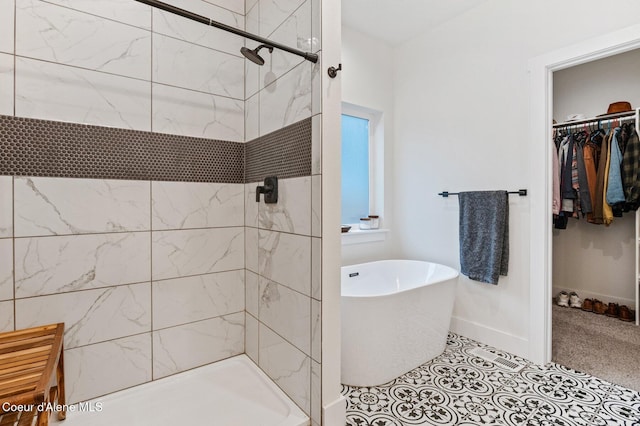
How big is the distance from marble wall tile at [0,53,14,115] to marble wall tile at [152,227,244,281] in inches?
29.5

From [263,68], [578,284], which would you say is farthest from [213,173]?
[578,284]

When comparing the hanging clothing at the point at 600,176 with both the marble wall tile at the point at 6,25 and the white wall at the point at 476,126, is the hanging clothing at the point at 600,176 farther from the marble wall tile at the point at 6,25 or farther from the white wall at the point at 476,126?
the marble wall tile at the point at 6,25

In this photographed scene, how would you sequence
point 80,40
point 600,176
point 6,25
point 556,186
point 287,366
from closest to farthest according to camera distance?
point 6,25
point 80,40
point 287,366
point 556,186
point 600,176

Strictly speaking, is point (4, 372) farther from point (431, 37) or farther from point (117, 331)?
point (431, 37)

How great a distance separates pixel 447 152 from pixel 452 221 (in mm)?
621

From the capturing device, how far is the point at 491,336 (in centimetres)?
245

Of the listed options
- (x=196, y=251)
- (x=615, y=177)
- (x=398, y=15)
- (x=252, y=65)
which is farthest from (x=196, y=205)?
(x=615, y=177)

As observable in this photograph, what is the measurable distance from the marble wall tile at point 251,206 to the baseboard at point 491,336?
2043 millimetres

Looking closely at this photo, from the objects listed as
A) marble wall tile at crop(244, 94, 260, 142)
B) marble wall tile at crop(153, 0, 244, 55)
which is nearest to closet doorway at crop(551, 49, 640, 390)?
marble wall tile at crop(244, 94, 260, 142)

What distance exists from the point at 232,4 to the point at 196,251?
1445mm

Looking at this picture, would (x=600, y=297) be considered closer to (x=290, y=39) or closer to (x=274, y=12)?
(x=290, y=39)

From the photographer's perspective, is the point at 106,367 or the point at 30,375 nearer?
the point at 30,375

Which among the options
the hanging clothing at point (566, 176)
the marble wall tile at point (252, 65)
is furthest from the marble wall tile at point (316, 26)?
the hanging clothing at point (566, 176)

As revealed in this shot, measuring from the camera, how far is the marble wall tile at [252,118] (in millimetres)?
1722
